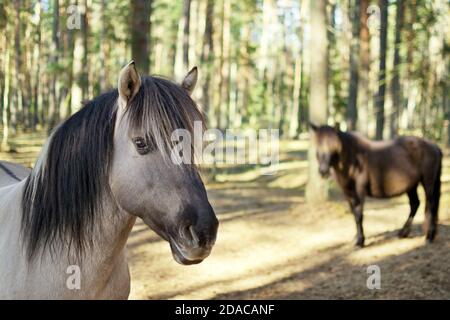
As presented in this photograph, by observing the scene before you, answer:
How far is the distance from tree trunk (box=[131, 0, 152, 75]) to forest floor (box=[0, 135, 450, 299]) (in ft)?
11.5

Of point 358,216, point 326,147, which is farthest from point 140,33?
point 358,216

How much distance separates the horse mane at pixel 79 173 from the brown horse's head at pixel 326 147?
6975 millimetres

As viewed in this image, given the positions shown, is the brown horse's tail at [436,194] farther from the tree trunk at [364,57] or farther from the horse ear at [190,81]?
the tree trunk at [364,57]

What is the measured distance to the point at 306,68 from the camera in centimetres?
3938

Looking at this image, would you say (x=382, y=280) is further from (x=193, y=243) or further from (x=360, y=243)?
(x=193, y=243)

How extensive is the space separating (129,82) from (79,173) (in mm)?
558

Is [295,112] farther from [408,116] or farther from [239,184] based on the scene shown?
[408,116]

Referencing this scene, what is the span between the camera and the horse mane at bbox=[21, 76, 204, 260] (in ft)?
9.25

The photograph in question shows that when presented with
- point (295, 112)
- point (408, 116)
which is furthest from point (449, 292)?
point (408, 116)

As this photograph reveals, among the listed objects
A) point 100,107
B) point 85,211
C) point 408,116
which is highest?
point 100,107

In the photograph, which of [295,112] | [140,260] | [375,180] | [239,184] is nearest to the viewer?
[140,260]

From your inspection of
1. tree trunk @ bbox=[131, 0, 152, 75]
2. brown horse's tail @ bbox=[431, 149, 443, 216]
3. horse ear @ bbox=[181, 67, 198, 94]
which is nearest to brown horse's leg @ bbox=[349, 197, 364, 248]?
brown horse's tail @ bbox=[431, 149, 443, 216]

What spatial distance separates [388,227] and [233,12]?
28.5 metres

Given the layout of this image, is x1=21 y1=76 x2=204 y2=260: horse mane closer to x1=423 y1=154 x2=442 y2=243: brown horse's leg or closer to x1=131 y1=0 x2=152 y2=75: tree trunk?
x1=423 y1=154 x2=442 y2=243: brown horse's leg
